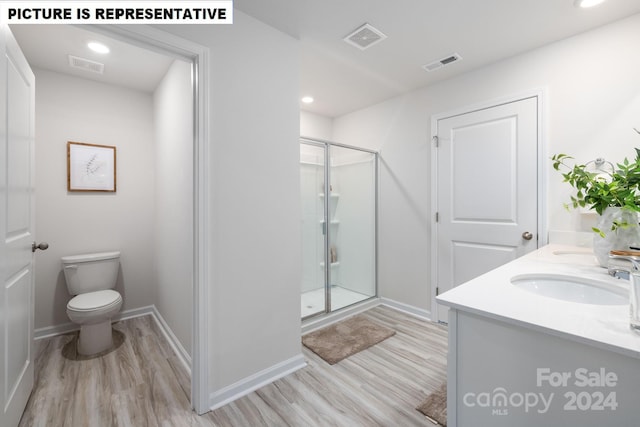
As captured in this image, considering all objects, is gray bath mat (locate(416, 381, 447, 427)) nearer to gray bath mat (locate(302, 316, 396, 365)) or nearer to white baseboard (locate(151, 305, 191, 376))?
gray bath mat (locate(302, 316, 396, 365))

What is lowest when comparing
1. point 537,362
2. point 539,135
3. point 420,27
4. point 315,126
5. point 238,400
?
point 238,400

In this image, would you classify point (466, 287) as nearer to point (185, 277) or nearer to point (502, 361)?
point (502, 361)

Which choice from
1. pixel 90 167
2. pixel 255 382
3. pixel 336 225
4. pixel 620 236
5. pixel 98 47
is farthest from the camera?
pixel 336 225

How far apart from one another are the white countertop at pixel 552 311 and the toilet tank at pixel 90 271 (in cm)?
286

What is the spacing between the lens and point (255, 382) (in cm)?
176

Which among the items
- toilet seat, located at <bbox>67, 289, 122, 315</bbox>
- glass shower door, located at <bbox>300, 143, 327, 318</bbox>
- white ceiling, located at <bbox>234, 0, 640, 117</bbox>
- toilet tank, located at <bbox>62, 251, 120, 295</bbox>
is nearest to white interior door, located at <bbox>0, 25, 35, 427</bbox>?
toilet seat, located at <bbox>67, 289, 122, 315</bbox>

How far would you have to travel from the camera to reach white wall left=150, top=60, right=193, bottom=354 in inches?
75.4

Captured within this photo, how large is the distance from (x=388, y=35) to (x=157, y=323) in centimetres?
315

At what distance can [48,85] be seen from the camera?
2.39 metres

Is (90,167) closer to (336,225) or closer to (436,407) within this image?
(336,225)

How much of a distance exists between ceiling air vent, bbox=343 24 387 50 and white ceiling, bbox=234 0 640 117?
0.04 meters

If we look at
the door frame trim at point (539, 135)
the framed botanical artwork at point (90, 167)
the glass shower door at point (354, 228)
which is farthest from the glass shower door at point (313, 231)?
the framed botanical artwork at point (90, 167)

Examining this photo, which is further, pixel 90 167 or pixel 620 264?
pixel 90 167

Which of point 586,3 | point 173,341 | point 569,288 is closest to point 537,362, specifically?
point 569,288
